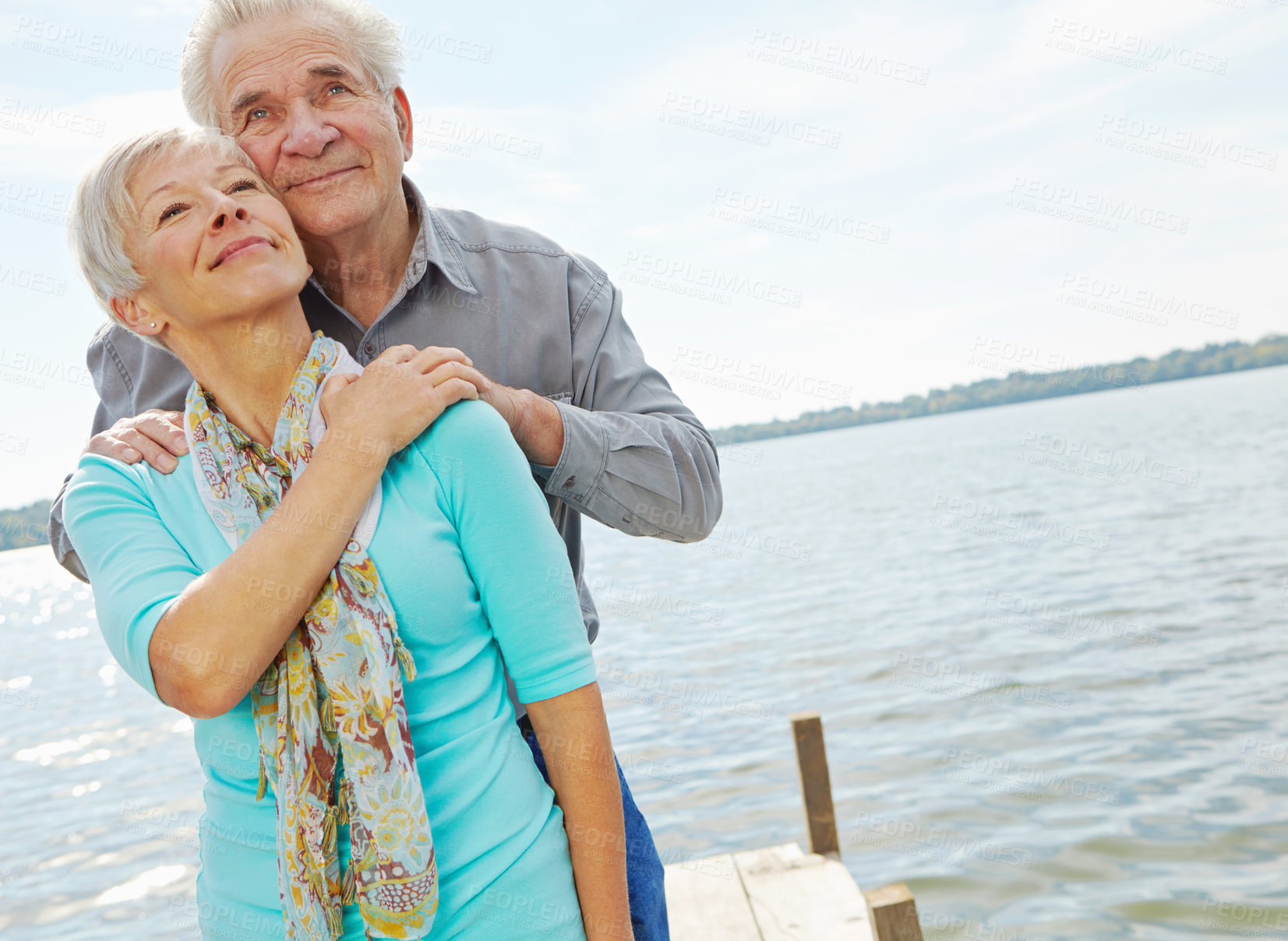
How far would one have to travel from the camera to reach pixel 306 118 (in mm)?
1961

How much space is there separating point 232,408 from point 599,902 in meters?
1.07

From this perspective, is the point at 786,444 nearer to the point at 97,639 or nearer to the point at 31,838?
the point at 97,639

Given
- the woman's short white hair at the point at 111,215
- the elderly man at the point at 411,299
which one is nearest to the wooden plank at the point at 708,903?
the elderly man at the point at 411,299

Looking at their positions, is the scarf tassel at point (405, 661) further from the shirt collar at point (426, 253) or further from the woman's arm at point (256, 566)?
the shirt collar at point (426, 253)

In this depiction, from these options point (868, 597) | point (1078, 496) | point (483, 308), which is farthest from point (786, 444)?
point (483, 308)

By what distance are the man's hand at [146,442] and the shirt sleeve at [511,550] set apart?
464 millimetres

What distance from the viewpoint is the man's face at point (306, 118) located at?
76.6 inches

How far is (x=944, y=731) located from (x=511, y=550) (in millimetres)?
8705

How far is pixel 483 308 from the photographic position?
2.21 m

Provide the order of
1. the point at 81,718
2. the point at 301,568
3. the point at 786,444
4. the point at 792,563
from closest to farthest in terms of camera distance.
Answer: the point at 301,568 → the point at 81,718 → the point at 792,563 → the point at 786,444

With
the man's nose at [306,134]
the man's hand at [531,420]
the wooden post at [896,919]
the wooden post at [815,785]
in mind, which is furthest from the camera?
the wooden post at [815,785]

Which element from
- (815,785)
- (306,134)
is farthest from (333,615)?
(815,785)

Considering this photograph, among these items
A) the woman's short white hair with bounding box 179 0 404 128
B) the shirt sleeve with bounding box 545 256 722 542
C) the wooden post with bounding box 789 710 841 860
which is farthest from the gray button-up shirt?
the wooden post with bounding box 789 710 841 860

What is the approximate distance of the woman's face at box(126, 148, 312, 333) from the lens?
1647mm
